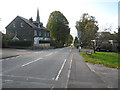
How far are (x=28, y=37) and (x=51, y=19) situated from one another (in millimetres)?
14381

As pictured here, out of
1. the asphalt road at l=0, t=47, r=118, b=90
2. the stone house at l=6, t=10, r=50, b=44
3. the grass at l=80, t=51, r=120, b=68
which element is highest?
the stone house at l=6, t=10, r=50, b=44

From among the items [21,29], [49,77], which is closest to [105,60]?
[49,77]

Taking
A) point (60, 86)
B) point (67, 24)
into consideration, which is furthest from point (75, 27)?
point (60, 86)

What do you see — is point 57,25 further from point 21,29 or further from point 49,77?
point 49,77

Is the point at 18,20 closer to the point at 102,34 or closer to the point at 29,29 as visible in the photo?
the point at 29,29

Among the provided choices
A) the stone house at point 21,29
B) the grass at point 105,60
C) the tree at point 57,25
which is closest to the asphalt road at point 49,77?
the grass at point 105,60

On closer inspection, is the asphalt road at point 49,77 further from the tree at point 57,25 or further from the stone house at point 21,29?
the tree at point 57,25

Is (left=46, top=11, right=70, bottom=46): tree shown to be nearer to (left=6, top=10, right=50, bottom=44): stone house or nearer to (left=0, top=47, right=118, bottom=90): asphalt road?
(left=6, top=10, right=50, bottom=44): stone house

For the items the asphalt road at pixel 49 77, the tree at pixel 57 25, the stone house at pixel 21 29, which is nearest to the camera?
the asphalt road at pixel 49 77

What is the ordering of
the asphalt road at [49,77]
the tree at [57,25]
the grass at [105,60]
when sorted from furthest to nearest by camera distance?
the tree at [57,25] → the grass at [105,60] → the asphalt road at [49,77]

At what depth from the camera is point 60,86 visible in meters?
6.68

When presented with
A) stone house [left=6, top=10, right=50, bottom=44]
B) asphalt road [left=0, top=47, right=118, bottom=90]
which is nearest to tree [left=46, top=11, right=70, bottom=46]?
stone house [left=6, top=10, right=50, bottom=44]

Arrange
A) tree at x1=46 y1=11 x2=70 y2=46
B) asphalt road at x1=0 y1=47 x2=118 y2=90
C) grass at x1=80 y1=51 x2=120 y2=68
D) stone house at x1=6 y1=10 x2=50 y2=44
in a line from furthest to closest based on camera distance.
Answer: tree at x1=46 y1=11 x2=70 y2=46 → stone house at x1=6 y1=10 x2=50 y2=44 → grass at x1=80 y1=51 x2=120 y2=68 → asphalt road at x1=0 y1=47 x2=118 y2=90

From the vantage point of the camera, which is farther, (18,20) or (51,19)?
(51,19)
